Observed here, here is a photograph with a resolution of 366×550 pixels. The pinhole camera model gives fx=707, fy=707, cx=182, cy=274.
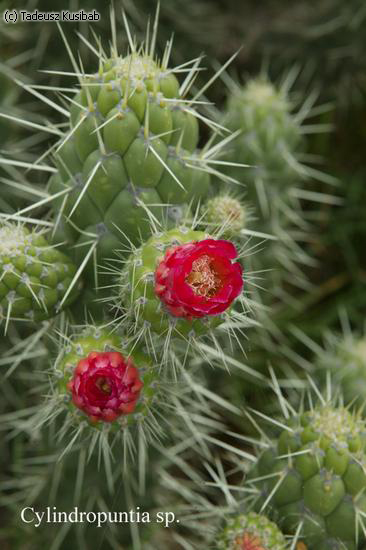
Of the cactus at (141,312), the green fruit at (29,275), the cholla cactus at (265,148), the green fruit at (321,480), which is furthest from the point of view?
the cholla cactus at (265,148)

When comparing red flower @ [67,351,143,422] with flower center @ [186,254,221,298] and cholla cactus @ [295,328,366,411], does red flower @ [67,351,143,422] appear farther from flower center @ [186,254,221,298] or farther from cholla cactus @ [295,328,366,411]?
cholla cactus @ [295,328,366,411]

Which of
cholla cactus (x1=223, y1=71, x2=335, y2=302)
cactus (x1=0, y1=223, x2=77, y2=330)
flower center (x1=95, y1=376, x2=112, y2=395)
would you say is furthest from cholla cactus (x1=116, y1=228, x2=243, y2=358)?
cholla cactus (x1=223, y1=71, x2=335, y2=302)

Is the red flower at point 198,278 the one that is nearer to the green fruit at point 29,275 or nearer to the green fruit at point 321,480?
the green fruit at point 29,275

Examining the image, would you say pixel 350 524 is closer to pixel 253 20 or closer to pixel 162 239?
pixel 162 239

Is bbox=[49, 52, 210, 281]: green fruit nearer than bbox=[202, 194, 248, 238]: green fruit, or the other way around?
bbox=[49, 52, 210, 281]: green fruit

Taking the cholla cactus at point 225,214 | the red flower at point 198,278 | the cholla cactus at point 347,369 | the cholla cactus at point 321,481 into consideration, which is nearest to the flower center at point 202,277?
the red flower at point 198,278

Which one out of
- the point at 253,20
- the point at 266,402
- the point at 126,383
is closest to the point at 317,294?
the point at 266,402

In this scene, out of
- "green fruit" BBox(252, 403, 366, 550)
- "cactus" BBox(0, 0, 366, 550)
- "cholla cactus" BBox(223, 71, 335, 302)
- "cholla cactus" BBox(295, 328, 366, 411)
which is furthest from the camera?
"cholla cactus" BBox(223, 71, 335, 302)
